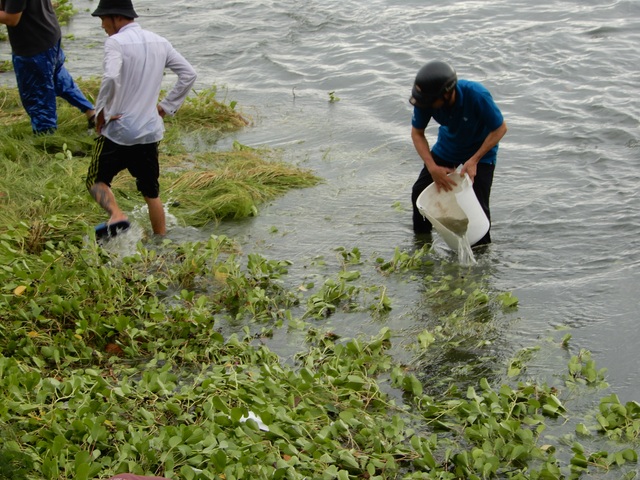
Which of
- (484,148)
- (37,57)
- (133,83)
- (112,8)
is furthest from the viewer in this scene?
(37,57)

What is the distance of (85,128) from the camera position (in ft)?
30.3

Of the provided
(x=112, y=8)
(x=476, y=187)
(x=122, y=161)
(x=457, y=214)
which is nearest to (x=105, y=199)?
(x=122, y=161)

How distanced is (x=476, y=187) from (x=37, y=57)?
4.55m

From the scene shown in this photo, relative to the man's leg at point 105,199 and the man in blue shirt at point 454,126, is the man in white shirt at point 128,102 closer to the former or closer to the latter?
the man's leg at point 105,199

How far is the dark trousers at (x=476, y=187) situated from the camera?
263 inches

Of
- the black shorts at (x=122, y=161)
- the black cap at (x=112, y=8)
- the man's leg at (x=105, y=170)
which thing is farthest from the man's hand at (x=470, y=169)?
the black cap at (x=112, y=8)

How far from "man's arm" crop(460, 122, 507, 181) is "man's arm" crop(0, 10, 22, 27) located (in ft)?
14.8

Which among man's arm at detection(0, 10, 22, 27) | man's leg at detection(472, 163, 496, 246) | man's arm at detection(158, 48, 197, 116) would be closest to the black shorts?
man's arm at detection(158, 48, 197, 116)

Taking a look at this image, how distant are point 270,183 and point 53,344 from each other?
3.73m

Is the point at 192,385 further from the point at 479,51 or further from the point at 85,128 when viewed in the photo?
the point at 479,51

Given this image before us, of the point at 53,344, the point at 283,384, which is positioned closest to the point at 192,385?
the point at 283,384

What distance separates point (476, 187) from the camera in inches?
264

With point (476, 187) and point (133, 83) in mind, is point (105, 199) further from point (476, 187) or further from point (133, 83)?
point (476, 187)

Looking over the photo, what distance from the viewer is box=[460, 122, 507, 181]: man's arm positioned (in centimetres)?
635
